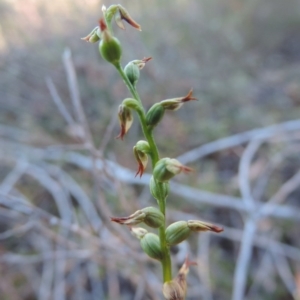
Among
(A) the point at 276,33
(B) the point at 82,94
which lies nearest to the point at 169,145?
(B) the point at 82,94

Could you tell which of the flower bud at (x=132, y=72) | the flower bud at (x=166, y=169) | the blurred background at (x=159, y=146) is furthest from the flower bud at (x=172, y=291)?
the blurred background at (x=159, y=146)

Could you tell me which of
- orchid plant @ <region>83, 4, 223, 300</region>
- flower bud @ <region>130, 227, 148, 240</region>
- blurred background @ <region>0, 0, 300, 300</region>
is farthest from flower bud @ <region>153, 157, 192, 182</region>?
blurred background @ <region>0, 0, 300, 300</region>

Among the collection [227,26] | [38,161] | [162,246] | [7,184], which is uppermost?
[227,26]

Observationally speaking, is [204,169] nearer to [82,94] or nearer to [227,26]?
[82,94]

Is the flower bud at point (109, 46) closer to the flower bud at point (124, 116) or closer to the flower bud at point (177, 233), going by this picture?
the flower bud at point (124, 116)

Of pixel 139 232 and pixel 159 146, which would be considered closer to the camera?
pixel 139 232

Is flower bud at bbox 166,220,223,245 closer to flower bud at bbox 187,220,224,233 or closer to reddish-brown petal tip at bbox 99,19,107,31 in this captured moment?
flower bud at bbox 187,220,224,233

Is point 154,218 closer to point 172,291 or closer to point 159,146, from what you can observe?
point 172,291

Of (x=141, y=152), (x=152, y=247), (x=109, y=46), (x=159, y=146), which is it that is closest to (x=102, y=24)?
(x=109, y=46)
